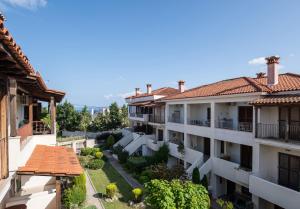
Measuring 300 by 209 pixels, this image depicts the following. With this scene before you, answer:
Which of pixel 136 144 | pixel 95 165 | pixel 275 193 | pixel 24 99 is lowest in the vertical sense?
pixel 95 165

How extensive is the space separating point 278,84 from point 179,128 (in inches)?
446

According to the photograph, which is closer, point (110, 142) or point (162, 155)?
point (162, 155)

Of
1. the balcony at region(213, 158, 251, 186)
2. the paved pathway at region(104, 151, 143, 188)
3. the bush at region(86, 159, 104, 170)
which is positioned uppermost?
the balcony at region(213, 158, 251, 186)

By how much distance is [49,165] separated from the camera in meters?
10.8

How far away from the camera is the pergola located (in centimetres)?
968

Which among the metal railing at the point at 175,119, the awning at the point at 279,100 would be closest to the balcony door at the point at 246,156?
the awning at the point at 279,100

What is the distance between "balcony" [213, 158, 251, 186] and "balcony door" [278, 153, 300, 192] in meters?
1.99

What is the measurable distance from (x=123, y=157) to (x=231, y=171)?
1609cm

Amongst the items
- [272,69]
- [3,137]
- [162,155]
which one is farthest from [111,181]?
[3,137]

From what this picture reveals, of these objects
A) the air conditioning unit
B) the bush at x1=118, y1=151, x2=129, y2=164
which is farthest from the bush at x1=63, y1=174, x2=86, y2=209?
Result: the bush at x1=118, y1=151, x2=129, y2=164

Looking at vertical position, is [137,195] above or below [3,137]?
below

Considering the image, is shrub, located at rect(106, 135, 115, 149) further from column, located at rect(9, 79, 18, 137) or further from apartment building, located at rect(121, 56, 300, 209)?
column, located at rect(9, 79, 18, 137)

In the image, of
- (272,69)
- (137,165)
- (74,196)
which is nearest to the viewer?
(74,196)

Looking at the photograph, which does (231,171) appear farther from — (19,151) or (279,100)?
(19,151)
